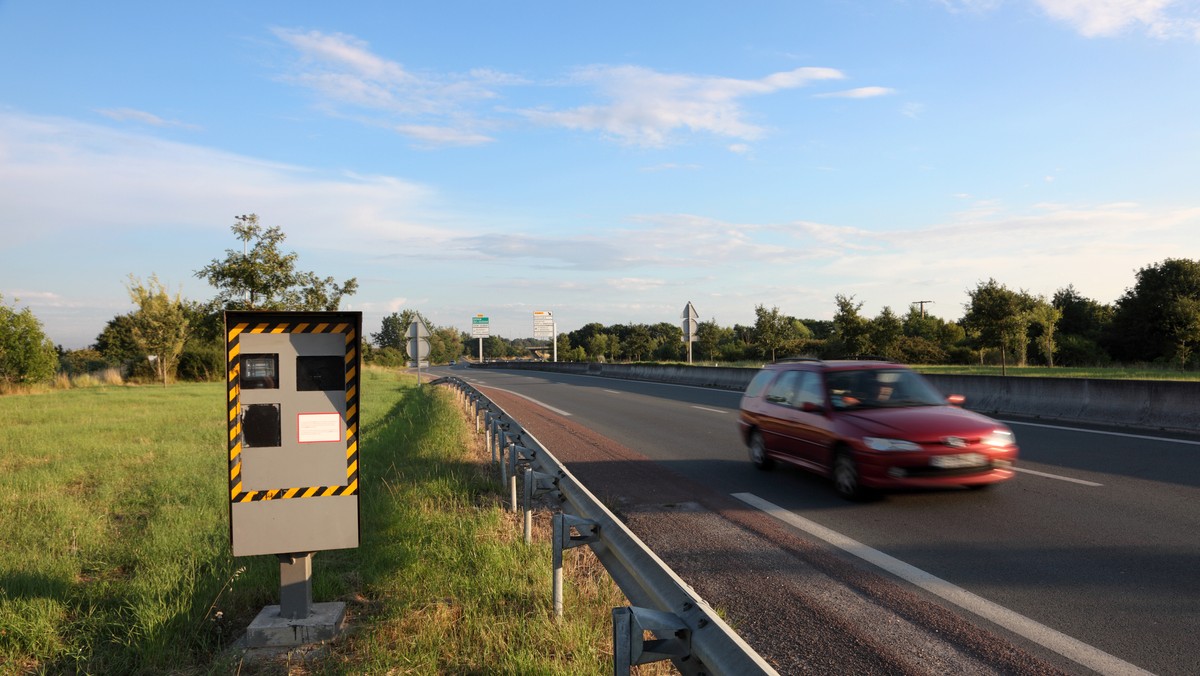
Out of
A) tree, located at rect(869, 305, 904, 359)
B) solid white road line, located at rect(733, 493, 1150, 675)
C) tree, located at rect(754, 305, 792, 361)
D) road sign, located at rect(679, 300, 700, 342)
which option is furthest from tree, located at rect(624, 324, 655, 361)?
solid white road line, located at rect(733, 493, 1150, 675)

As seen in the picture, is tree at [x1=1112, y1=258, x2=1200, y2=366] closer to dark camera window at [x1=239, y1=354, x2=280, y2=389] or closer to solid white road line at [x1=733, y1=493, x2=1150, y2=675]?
solid white road line at [x1=733, y1=493, x2=1150, y2=675]

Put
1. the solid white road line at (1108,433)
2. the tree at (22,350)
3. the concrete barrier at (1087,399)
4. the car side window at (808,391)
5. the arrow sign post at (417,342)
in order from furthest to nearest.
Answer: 1. the tree at (22,350)
2. the arrow sign post at (417,342)
3. the concrete barrier at (1087,399)
4. the solid white road line at (1108,433)
5. the car side window at (808,391)

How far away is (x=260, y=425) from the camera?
4547 mm

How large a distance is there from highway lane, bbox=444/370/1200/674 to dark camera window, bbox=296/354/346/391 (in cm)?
435

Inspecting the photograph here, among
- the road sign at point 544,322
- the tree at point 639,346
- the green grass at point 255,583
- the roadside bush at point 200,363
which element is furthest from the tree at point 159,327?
the tree at point 639,346

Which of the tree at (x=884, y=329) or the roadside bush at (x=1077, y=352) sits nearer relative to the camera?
the tree at (x=884, y=329)

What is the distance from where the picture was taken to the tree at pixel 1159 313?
47625 millimetres

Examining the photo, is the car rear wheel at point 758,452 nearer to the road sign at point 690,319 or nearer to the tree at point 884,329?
the road sign at point 690,319

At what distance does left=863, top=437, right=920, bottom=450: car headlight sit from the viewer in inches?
294

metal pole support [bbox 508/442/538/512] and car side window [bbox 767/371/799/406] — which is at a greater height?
car side window [bbox 767/371/799/406]

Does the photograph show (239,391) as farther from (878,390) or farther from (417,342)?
(417,342)

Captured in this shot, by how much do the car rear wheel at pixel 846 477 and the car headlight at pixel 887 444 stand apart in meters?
0.30

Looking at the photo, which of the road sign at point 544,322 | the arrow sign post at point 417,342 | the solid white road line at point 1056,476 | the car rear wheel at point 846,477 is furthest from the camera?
the road sign at point 544,322

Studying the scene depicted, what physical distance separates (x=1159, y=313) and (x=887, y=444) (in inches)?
2293
